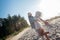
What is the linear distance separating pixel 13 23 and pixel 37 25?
99.6ft

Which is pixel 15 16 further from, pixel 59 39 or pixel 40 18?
pixel 40 18

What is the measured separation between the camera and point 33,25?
8.38 m

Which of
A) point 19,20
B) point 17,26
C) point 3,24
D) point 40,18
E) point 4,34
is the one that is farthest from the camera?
A: point 19,20

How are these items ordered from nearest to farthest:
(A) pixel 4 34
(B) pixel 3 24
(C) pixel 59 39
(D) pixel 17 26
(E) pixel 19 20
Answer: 1. (C) pixel 59 39
2. (A) pixel 4 34
3. (B) pixel 3 24
4. (D) pixel 17 26
5. (E) pixel 19 20

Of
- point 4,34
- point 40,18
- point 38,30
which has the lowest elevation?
point 4,34

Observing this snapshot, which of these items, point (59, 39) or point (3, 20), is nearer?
point (59, 39)

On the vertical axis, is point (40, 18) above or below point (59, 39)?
above

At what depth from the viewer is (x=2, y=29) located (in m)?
32.0

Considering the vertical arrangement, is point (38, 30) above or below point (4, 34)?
above

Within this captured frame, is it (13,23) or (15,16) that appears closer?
(13,23)

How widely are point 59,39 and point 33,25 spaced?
3775 mm

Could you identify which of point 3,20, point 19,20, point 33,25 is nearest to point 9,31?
point 3,20

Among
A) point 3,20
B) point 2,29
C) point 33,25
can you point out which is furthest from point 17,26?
point 33,25

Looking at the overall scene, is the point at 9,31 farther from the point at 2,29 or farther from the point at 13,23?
the point at 13,23
